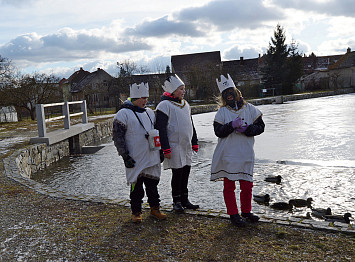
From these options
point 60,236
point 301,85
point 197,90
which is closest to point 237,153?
point 60,236

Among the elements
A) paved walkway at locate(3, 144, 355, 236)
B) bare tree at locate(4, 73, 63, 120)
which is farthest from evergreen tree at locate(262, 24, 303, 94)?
paved walkway at locate(3, 144, 355, 236)

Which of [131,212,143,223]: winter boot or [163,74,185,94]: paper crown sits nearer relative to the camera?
[131,212,143,223]: winter boot

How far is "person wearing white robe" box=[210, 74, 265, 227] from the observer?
432 centimetres

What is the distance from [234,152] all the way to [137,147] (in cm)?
115

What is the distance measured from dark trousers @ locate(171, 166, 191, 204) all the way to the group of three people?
0.16 metres

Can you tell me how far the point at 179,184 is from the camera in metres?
5.02

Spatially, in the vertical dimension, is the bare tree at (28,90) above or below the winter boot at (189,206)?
above

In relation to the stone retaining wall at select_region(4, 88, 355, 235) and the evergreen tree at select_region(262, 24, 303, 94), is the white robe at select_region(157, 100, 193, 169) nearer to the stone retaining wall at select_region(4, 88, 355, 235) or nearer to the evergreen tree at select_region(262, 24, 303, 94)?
the stone retaining wall at select_region(4, 88, 355, 235)

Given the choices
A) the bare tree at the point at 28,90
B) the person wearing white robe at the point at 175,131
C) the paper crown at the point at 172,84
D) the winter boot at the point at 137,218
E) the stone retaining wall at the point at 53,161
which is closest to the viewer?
the stone retaining wall at the point at 53,161

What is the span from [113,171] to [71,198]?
365 cm

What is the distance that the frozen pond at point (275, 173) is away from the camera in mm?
6414

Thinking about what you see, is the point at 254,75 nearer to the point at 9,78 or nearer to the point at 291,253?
the point at 9,78

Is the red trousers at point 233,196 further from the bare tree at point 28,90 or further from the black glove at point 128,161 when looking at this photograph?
the bare tree at point 28,90

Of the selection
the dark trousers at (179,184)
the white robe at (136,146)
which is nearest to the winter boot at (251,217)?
the dark trousers at (179,184)
